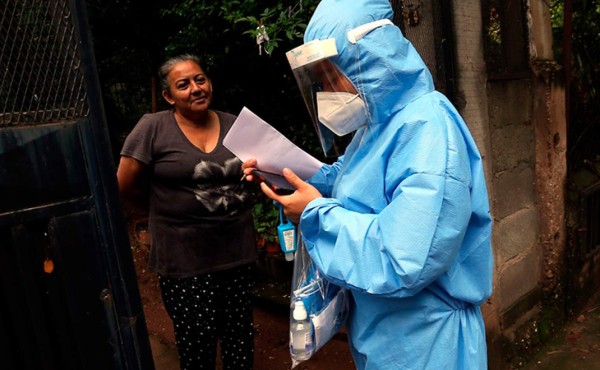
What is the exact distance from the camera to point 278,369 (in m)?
3.25

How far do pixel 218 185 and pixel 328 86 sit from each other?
0.99m

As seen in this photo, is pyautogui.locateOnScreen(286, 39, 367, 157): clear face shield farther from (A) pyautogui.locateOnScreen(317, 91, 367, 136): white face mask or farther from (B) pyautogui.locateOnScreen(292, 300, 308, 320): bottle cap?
(B) pyautogui.locateOnScreen(292, 300, 308, 320): bottle cap

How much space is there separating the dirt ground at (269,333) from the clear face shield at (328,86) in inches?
88.5

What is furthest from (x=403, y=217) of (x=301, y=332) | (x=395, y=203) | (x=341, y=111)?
(x=301, y=332)

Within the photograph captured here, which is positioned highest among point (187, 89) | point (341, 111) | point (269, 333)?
point (187, 89)

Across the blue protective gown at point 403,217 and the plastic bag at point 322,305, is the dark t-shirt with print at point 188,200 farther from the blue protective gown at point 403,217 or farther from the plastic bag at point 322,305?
the blue protective gown at point 403,217

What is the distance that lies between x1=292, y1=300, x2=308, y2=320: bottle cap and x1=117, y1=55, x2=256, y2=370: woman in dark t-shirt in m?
0.82

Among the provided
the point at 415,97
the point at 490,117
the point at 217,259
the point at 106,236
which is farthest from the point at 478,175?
the point at 490,117

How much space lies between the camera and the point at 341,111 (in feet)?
4.61

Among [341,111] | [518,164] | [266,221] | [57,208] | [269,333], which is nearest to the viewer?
[57,208]

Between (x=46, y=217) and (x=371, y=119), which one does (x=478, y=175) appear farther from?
(x=46, y=217)

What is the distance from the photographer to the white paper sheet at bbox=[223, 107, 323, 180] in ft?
5.35

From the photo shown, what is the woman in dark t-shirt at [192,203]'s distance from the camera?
2.18m

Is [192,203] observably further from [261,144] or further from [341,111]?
[341,111]
